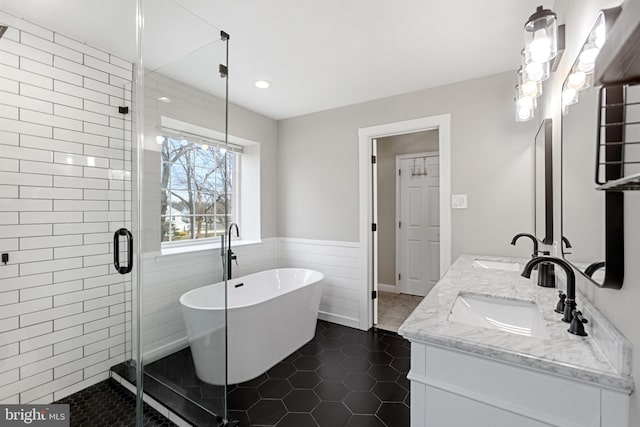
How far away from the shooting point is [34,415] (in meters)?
1.77

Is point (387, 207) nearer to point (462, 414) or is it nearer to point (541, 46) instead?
point (541, 46)

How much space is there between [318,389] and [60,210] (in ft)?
7.34

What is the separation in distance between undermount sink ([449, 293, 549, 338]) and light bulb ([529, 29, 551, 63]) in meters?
1.12

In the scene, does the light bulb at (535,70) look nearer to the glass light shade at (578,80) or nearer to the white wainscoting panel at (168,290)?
the glass light shade at (578,80)

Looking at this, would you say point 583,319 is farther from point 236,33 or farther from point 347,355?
point 236,33

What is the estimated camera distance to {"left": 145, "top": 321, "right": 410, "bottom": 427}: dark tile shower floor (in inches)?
71.9

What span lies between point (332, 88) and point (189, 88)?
139 centimetres

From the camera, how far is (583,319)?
3.26 feet

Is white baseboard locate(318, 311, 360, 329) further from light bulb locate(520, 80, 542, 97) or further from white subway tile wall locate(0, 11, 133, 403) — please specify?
light bulb locate(520, 80, 542, 97)

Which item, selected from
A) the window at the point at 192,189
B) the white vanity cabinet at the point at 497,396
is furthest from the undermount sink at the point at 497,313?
the window at the point at 192,189

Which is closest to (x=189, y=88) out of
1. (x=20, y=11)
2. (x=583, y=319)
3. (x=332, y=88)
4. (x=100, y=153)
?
(x=100, y=153)

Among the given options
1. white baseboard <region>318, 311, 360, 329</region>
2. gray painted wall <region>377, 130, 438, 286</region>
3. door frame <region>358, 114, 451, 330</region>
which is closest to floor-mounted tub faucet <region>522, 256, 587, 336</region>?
door frame <region>358, 114, 451, 330</region>

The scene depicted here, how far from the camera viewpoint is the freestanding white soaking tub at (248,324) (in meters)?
1.91

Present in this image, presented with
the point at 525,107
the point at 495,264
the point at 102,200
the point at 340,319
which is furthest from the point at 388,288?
the point at 102,200
